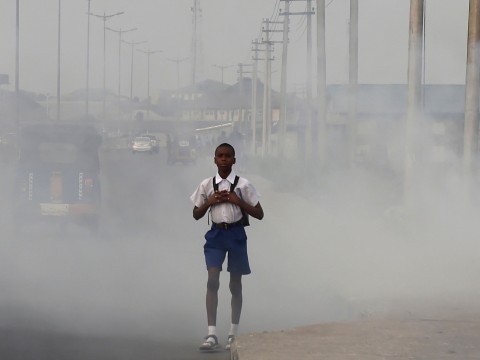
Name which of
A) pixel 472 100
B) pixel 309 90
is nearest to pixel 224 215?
pixel 472 100

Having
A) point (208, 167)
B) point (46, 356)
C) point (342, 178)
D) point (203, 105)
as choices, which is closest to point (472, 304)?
point (46, 356)

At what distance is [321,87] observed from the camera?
110 ft

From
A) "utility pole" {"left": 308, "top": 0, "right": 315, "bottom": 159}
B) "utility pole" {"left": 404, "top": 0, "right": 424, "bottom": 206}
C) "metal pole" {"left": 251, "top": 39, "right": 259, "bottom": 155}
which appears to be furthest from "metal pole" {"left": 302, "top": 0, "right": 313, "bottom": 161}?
"metal pole" {"left": 251, "top": 39, "right": 259, "bottom": 155}

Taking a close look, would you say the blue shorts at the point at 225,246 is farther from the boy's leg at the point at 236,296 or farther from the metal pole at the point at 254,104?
the metal pole at the point at 254,104

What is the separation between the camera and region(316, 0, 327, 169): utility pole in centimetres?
3298

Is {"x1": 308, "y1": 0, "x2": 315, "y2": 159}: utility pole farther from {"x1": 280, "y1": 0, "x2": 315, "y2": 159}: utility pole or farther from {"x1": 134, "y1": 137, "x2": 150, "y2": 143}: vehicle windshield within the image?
{"x1": 134, "y1": 137, "x2": 150, "y2": 143}: vehicle windshield

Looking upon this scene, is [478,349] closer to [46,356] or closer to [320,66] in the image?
[46,356]

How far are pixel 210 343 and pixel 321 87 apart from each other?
24.0 metres

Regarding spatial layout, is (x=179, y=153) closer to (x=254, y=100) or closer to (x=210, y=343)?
(x=254, y=100)

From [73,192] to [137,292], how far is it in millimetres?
7410

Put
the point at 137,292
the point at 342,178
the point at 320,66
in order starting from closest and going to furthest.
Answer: the point at 137,292 < the point at 342,178 < the point at 320,66

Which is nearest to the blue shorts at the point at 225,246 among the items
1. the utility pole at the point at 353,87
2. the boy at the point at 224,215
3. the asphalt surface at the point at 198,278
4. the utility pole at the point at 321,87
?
the boy at the point at 224,215

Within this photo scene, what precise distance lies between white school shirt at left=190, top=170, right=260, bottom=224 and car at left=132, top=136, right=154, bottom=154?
61074mm

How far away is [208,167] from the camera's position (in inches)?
2189
